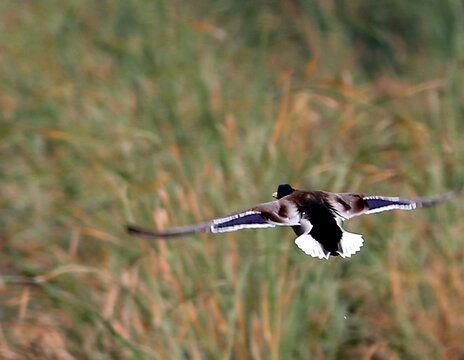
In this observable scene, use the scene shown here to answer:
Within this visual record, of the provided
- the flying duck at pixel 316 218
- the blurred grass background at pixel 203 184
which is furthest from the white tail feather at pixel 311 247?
the blurred grass background at pixel 203 184

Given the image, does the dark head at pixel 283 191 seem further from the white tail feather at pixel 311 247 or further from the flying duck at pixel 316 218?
the white tail feather at pixel 311 247

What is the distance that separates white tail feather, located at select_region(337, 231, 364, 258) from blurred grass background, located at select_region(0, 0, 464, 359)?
160 cm

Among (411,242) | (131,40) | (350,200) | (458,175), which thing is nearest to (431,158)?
(458,175)

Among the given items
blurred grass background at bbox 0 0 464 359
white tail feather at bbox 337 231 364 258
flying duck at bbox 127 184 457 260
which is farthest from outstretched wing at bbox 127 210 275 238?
blurred grass background at bbox 0 0 464 359

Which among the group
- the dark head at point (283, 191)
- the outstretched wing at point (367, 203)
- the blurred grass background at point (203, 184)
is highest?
the blurred grass background at point (203, 184)

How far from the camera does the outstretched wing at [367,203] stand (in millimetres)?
1819

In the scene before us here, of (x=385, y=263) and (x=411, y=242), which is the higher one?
(x=411, y=242)

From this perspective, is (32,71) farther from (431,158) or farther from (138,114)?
(431,158)

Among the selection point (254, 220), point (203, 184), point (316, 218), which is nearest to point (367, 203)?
point (316, 218)

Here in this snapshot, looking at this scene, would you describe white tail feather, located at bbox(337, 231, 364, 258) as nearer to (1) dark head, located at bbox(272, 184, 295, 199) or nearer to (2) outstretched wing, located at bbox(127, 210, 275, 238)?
(2) outstretched wing, located at bbox(127, 210, 275, 238)

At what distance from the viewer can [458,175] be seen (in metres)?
4.36

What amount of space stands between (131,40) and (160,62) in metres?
0.35

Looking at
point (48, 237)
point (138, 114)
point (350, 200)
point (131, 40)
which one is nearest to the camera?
point (350, 200)

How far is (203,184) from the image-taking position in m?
4.24
